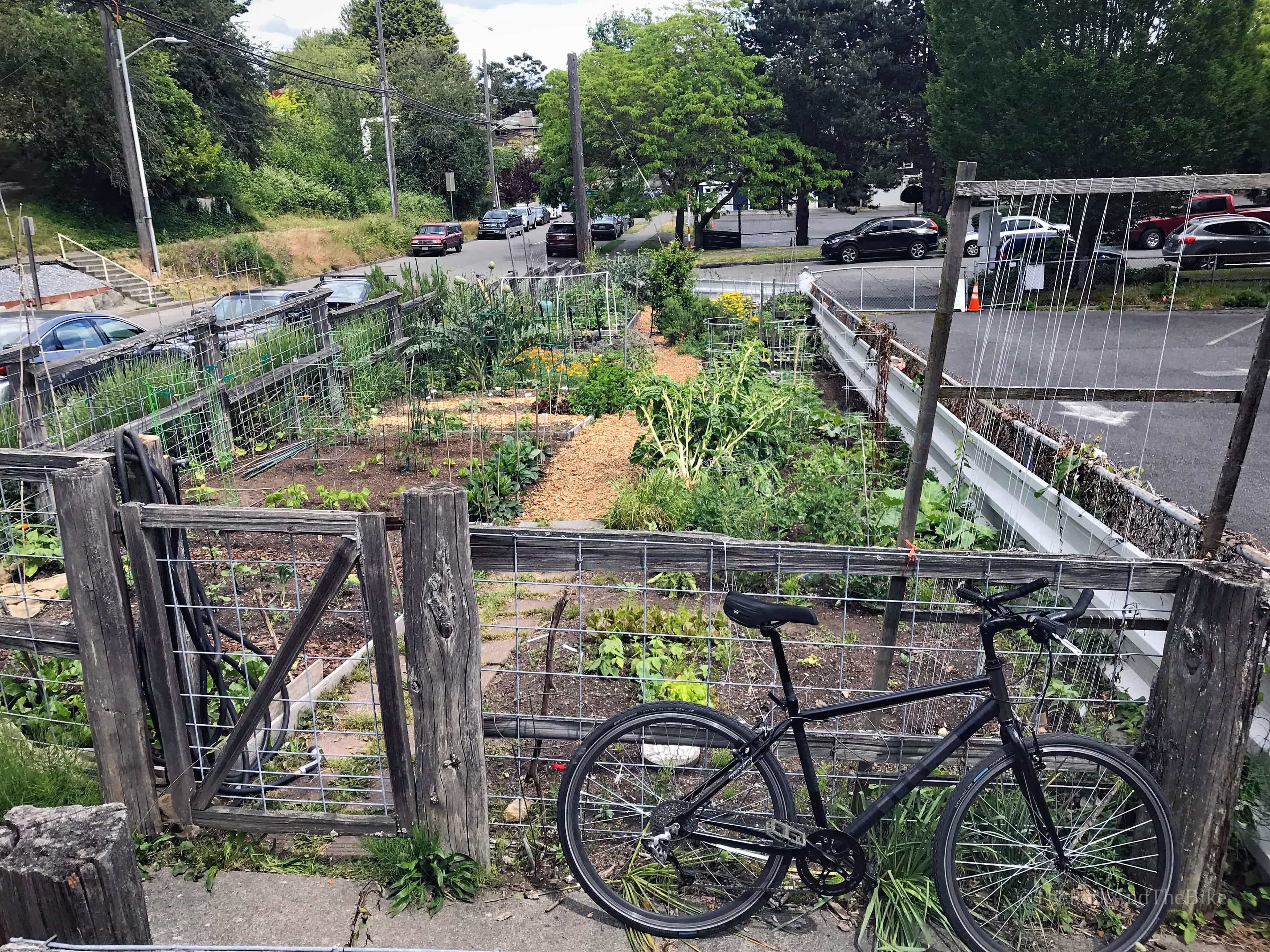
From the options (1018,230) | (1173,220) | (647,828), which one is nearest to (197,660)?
(647,828)

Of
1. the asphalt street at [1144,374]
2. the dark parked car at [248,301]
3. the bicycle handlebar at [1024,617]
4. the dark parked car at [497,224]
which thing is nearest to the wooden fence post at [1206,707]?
the bicycle handlebar at [1024,617]

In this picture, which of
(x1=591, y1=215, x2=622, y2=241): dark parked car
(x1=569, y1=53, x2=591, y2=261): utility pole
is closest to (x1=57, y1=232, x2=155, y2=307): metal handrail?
(x1=569, y1=53, x2=591, y2=261): utility pole

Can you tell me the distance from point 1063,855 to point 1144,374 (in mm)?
11523

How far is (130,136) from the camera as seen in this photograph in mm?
25094

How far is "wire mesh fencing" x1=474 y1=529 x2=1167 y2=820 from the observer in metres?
3.21

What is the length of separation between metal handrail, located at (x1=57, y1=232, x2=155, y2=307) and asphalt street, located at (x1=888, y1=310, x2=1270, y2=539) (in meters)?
21.1

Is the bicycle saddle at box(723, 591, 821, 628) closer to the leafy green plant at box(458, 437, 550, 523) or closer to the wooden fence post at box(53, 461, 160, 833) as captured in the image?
the wooden fence post at box(53, 461, 160, 833)

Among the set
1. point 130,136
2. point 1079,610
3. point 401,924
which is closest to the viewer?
point 1079,610

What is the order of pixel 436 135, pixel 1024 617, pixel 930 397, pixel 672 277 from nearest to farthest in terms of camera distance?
1. pixel 1024 617
2. pixel 930 397
3. pixel 672 277
4. pixel 436 135

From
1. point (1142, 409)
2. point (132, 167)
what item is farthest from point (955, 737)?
point (132, 167)

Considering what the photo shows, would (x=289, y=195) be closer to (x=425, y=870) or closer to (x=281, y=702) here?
(x=281, y=702)

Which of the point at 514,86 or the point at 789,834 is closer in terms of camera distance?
the point at 789,834

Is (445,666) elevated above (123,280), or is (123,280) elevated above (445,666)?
(445,666)

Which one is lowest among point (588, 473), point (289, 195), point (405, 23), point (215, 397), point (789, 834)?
point (588, 473)
